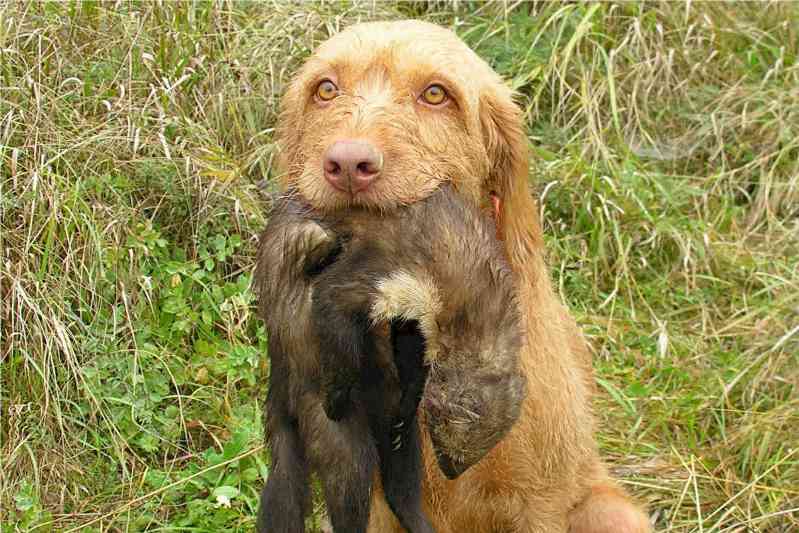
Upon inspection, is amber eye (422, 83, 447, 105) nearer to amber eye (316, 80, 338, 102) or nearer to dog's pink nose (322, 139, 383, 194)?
amber eye (316, 80, 338, 102)

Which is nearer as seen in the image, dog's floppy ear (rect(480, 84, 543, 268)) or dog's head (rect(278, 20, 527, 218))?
dog's head (rect(278, 20, 527, 218))

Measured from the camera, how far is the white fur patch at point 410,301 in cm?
315

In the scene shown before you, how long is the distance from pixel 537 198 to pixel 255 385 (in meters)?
2.06

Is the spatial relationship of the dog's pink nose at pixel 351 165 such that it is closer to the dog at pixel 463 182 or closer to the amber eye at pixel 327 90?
the dog at pixel 463 182

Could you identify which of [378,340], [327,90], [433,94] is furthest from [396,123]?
[378,340]

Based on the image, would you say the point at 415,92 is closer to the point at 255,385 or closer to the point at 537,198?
the point at 255,385

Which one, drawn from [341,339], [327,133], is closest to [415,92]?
[327,133]

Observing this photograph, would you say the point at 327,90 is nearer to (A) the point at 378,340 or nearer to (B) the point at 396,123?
(B) the point at 396,123

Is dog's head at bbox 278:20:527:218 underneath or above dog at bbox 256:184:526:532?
above

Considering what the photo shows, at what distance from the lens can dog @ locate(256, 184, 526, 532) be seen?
3.20 metres

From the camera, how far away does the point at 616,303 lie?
6.59 metres

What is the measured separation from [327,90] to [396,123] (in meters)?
0.38

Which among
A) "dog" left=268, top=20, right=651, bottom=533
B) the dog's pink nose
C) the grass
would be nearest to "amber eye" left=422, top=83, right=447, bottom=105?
"dog" left=268, top=20, right=651, bottom=533

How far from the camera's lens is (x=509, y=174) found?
4145 millimetres
